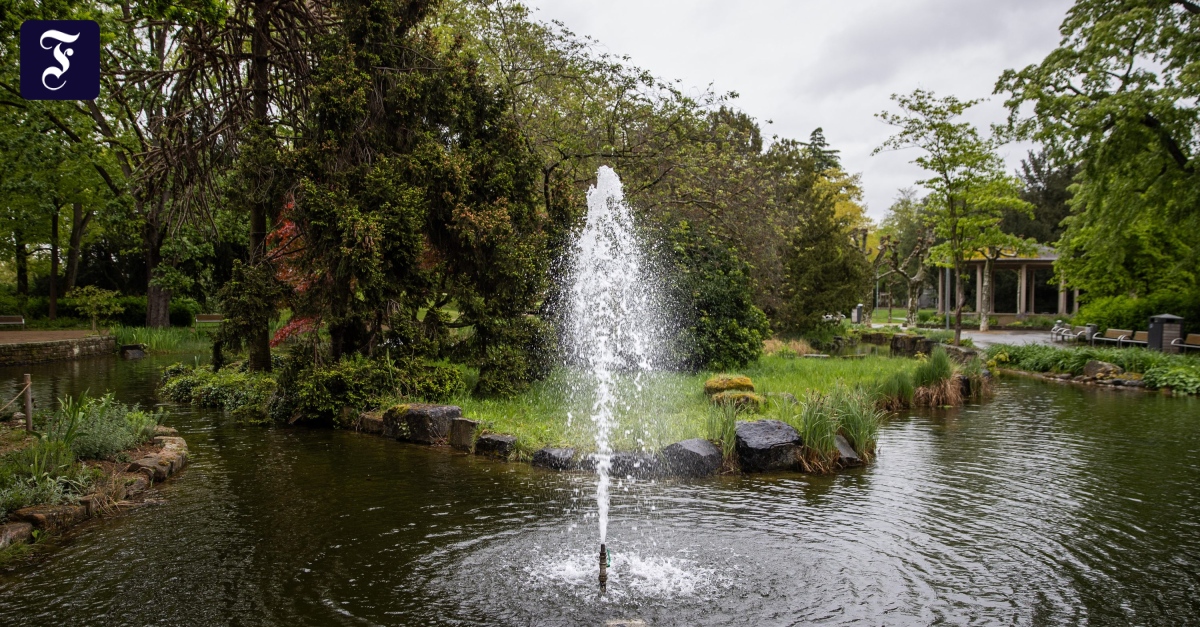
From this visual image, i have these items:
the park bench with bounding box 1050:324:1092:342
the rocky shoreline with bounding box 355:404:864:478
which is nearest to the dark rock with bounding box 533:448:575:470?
the rocky shoreline with bounding box 355:404:864:478

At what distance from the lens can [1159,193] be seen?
19.0m

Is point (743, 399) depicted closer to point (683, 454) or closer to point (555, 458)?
point (683, 454)

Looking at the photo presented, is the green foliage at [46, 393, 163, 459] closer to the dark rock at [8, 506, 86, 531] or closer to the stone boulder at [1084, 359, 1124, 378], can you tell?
the dark rock at [8, 506, 86, 531]

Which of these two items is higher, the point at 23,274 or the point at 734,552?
the point at 23,274

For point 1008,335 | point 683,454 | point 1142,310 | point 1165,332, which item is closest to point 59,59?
point 683,454

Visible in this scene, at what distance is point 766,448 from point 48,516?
274 inches

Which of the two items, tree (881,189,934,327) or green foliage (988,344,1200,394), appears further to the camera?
tree (881,189,934,327)

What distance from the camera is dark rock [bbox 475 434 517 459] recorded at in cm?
899

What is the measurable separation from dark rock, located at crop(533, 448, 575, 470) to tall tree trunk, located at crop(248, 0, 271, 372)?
590 centimetres

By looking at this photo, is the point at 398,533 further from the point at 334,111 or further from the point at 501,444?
the point at 334,111

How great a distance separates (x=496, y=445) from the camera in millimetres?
9102

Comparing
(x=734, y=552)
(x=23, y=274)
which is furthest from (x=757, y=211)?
(x=23, y=274)

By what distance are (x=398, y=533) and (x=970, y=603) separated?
4.45 metres

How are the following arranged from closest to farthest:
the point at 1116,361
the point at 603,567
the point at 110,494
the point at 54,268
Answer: the point at 603,567 < the point at 110,494 < the point at 1116,361 < the point at 54,268
